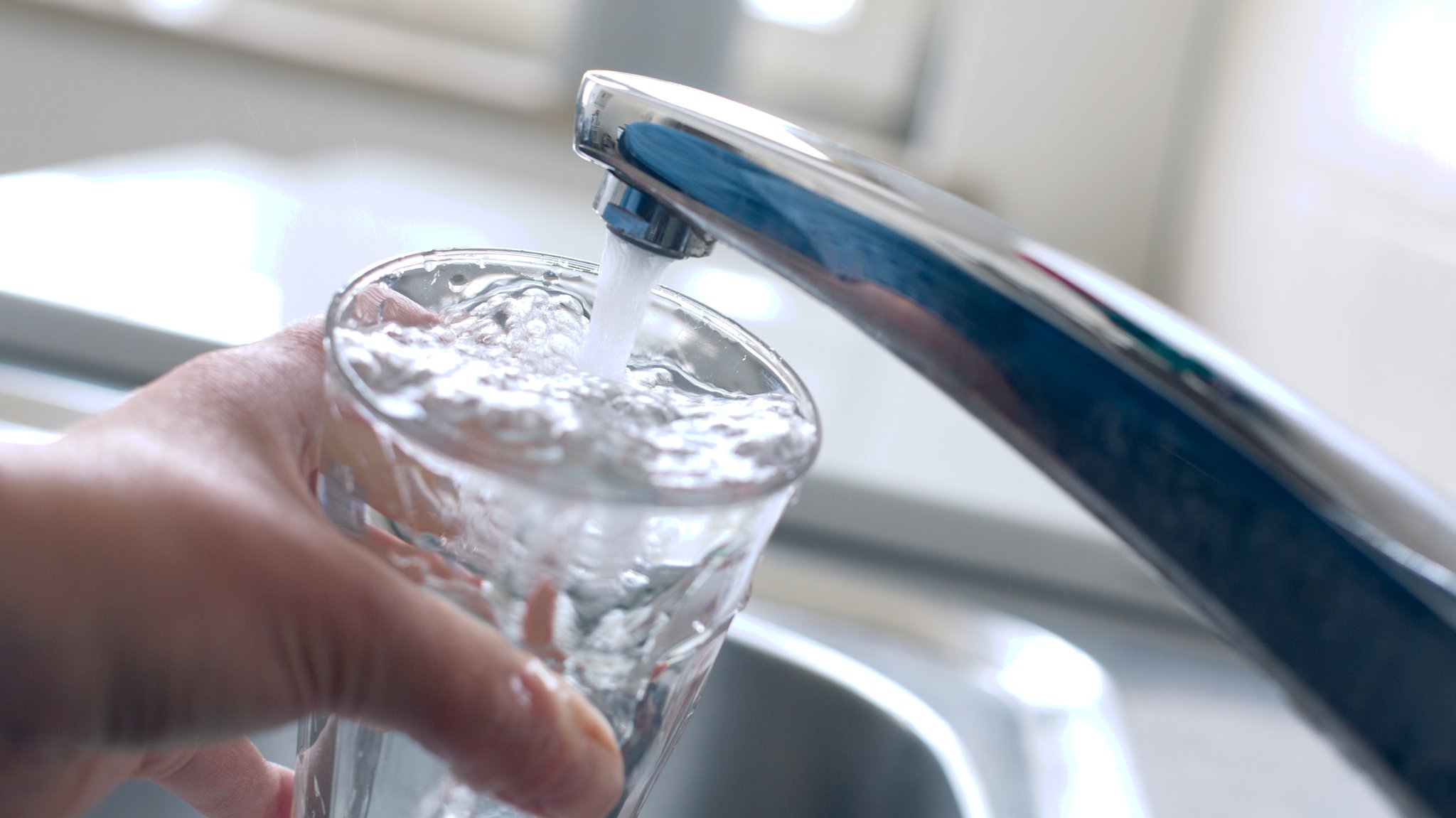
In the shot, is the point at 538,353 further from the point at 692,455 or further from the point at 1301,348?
the point at 1301,348

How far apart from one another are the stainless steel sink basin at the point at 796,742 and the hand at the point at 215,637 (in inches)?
8.1

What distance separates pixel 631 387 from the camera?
0.87 ft

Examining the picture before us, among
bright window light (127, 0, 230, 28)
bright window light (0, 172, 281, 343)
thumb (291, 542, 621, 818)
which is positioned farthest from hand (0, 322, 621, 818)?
bright window light (127, 0, 230, 28)

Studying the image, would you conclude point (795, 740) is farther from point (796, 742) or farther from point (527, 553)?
point (527, 553)

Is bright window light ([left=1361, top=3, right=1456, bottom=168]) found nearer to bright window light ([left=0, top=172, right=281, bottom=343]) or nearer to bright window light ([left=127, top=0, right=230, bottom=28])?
bright window light ([left=0, top=172, right=281, bottom=343])

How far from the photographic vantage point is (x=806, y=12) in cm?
137

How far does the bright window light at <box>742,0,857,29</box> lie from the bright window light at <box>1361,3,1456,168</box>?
86 centimetres

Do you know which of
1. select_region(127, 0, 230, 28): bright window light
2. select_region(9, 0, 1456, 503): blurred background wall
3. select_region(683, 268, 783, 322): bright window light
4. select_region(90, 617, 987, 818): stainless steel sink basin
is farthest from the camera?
select_region(127, 0, 230, 28): bright window light

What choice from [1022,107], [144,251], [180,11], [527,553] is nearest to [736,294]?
[144,251]

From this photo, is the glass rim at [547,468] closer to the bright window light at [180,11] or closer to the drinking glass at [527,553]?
the drinking glass at [527,553]

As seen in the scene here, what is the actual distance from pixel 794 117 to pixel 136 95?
686 mm

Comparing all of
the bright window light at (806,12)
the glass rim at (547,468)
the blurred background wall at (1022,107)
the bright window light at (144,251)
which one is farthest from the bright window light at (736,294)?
the bright window light at (806,12)

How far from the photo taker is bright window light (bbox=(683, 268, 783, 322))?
737mm

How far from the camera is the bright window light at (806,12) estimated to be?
4.47ft
